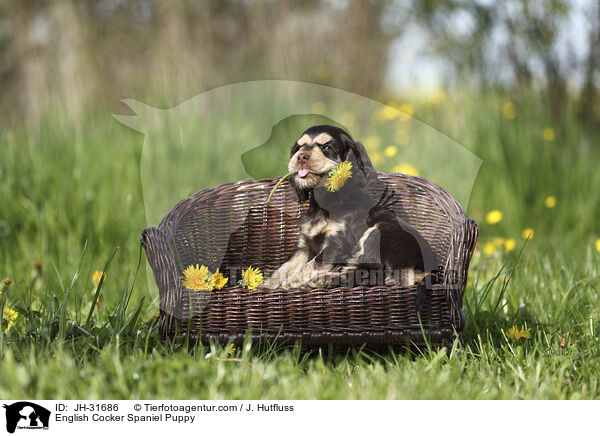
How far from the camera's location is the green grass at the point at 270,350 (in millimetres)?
1936

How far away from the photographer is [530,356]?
2.22m

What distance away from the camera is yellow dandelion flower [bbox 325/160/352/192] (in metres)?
2.32

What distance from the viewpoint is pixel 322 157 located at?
7.57 ft

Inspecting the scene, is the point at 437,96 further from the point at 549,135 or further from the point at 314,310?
the point at 314,310

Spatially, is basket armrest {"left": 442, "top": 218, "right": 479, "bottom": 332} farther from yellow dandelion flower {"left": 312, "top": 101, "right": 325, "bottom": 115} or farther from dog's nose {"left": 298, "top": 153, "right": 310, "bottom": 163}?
yellow dandelion flower {"left": 312, "top": 101, "right": 325, "bottom": 115}

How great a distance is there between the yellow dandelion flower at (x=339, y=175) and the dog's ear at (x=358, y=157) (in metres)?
0.05

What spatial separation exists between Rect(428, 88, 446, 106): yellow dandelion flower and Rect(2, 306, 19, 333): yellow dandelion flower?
325 cm

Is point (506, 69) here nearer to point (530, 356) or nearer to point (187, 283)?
point (530, 356)

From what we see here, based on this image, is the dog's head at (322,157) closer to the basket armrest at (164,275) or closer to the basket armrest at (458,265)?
the basket armrest at (458,265)

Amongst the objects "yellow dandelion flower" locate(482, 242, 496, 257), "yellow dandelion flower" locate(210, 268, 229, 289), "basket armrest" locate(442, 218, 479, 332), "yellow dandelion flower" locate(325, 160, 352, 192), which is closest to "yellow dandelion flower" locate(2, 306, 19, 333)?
"yellow dandelion flower" locate(210, 268, 229, 289)

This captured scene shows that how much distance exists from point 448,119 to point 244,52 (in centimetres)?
213

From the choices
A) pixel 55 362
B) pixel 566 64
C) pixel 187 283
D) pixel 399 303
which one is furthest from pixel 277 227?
pixel 566 64
